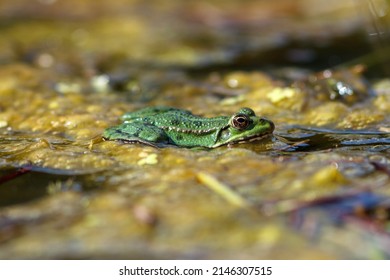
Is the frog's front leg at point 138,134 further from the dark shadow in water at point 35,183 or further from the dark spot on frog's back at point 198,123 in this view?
the dark shadow in water at point 35,183

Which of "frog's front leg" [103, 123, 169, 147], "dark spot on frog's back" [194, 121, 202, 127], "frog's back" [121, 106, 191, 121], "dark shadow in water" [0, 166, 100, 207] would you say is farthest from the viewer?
"frog's back" [121, 106, 191, 121]

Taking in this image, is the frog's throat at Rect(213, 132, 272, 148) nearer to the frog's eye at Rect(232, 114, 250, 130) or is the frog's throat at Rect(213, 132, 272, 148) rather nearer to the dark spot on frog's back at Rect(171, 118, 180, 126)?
the frog's eye at Rect(232, 114, 250, 130)

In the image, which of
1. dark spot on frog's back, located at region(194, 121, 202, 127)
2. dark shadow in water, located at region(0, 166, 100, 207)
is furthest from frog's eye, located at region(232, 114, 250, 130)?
dark shadow in water, located at region(0, 166, 100, 207)

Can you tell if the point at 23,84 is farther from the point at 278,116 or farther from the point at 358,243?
the point at 358,243

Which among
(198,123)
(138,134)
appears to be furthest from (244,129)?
(138,134)

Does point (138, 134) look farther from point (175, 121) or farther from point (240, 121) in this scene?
point (240, 121)

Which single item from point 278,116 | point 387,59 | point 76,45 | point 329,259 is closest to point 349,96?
point 278,116
